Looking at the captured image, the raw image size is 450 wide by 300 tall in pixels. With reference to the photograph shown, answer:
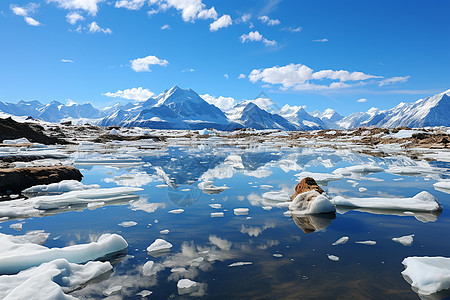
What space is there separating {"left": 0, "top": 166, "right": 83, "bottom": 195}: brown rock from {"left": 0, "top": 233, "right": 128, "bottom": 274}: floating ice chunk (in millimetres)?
6033

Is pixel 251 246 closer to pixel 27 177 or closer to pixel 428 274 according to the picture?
pixel 428 274

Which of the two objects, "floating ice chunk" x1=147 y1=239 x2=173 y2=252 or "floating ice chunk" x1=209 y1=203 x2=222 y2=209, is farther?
"floating ice chunk" x1=209 y1=203 x2=222 y2=209

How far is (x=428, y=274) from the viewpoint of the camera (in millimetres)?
4102

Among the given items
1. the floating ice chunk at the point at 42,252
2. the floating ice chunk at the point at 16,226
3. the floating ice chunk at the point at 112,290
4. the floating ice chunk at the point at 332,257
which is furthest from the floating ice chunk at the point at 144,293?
the floating ice chunk at the point at 16,226

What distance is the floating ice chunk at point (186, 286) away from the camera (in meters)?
3.92

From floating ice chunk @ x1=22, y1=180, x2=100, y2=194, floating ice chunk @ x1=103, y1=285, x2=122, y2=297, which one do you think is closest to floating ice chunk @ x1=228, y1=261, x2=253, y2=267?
floating ice chunk @ x1=103, y1=285, x2=122, y2=297

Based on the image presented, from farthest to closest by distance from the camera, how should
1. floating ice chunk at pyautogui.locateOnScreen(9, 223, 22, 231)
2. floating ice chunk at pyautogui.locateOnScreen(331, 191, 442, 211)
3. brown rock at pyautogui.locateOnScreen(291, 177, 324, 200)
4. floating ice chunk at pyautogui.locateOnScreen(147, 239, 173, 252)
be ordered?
brown rock at pyautogui.locateOnScreen(291, 177, 324, 200), floating ice chunk at pyautogui.locateOnScreen(331, 191, 442, 211), floating ice chunk at pyautogui.locateOnScreen(9, 223, 22, 231), floating ice chunk at pyautogui.locateOnScreen(147, 239, 173, 252)

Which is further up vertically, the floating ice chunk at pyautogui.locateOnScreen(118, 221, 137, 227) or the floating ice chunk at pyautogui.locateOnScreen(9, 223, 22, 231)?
the floating ice chunk at pyautogui.locateOnScreen(9, 223, 22, 231)

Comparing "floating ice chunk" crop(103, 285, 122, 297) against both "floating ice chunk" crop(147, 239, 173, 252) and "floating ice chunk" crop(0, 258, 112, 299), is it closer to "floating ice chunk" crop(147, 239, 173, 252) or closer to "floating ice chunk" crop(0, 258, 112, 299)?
"floating ice chunk" crop(0, 258, 112, 299)

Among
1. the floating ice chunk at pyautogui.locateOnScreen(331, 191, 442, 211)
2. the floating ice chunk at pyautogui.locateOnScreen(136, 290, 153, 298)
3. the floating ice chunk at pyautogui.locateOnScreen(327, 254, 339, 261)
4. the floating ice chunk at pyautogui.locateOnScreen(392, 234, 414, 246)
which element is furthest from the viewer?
the floating ice chunk at pyautogui.locateOnScreen(331, 191, 442, 211)

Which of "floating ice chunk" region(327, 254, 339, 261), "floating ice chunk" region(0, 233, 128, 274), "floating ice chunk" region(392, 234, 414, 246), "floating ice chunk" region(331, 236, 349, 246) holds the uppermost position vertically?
A: "floating ice chunk" region(0, 233, 128, 274)

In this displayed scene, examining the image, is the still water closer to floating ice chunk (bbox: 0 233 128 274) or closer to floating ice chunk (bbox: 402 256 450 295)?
floating ice chunk (bbox: 402 256 450 295)

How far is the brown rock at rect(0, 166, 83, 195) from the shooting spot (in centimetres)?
1023

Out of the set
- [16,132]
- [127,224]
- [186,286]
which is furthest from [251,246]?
[16,132]
